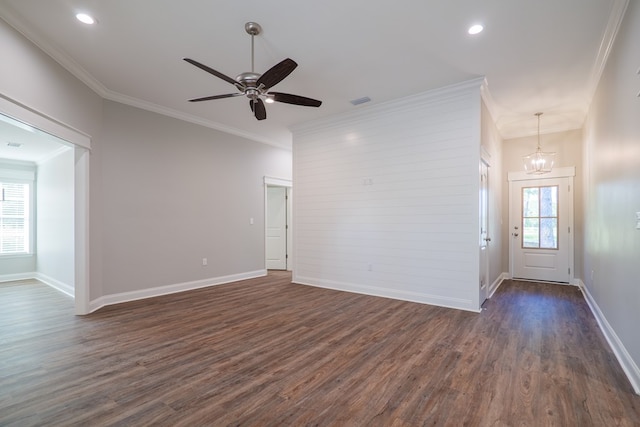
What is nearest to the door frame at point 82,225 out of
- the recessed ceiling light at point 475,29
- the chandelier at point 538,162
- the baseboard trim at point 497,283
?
the recessed ceiling light at point 475,29

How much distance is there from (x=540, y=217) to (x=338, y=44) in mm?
5670

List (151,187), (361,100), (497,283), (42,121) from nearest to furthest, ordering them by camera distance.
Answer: (42,121)
(361,100)
(151,187)
(497,283)

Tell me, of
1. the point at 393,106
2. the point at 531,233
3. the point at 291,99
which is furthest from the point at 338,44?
the point at 531,233

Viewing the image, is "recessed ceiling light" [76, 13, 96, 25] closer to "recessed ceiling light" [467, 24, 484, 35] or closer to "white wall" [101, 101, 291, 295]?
"white wall" [101, 101, 291, 295]

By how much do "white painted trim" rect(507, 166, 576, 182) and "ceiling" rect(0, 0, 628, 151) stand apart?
1.66 meters

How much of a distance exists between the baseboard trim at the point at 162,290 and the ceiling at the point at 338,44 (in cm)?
299

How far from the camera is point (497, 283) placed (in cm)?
585

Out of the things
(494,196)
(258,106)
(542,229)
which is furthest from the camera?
(542,229)

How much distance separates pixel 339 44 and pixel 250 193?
396 centimetres

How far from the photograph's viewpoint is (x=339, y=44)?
129 inches

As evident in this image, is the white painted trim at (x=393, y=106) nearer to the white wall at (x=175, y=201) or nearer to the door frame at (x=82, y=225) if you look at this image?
the white wall at (x=175, y=201)

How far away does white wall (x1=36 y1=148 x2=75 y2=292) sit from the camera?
539 cm

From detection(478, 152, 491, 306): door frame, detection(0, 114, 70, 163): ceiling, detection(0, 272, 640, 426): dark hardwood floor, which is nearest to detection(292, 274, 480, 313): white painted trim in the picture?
detection(0, 272, 640, 426): dark hardwood floor

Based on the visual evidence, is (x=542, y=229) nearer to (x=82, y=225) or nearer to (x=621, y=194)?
(x=621, y=194)
